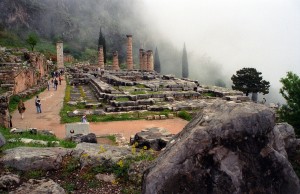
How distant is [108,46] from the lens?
111812 mm

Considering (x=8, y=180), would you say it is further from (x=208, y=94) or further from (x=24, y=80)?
(x=24, y=80)

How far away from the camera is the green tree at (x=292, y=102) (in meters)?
22.4

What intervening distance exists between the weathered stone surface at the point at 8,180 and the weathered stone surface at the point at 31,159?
534 mm

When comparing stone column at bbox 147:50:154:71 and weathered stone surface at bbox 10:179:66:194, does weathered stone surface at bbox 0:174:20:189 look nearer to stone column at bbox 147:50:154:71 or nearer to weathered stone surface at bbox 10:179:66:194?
weathered stone surface at bbox 10:179:66:194

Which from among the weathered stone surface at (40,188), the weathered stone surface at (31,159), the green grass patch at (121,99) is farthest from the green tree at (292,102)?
the weathered stone surface at (40,188)

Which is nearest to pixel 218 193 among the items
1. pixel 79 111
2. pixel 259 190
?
pixel 259 190

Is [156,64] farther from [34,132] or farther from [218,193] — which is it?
[218,193]

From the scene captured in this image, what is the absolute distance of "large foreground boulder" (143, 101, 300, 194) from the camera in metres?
4.75

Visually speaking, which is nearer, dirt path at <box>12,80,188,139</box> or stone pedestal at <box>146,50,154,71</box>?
dirt path at <box>12,80,188,139</box>

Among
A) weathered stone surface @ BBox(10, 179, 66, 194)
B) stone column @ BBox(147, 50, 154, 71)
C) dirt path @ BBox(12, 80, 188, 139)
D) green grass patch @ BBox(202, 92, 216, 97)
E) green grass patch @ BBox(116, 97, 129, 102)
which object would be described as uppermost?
stone column @ BBox(147, 50, 154, 71)

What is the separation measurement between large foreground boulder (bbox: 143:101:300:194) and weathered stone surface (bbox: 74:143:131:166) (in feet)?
6.95

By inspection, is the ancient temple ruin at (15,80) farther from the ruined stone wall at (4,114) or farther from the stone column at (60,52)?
the stone column at (60,52)

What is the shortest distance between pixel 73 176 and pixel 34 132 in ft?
21.7

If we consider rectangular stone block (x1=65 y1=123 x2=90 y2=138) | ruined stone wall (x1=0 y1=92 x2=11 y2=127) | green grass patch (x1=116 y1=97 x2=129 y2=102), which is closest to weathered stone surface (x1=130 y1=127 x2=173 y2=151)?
rectangular stone block (x1=65 y1=123 x2=90 y2=138)
